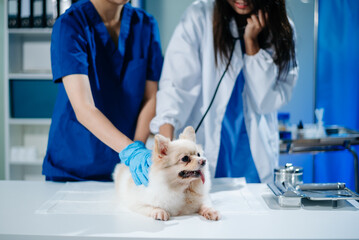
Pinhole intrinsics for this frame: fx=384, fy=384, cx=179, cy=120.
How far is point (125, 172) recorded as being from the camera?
123 cm

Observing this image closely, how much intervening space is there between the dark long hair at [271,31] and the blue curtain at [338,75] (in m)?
1.19

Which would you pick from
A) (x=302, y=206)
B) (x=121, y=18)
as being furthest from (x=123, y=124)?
(x=302, y=206)

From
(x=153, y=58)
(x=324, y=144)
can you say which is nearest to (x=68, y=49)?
(x=153, y=58)

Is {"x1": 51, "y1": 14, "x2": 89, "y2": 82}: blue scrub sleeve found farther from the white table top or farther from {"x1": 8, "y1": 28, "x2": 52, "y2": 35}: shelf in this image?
{"x1": 8, "y1": 28, "x2": 52, "y2": 35}: shelf

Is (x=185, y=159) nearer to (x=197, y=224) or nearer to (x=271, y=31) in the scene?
(x=197, y=224)

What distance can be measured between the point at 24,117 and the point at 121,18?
6.99 ft

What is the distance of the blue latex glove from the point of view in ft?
3.51

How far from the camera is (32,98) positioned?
3.42 metres

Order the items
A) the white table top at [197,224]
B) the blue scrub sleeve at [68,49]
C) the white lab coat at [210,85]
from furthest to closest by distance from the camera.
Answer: the white lab coat at [210,85]
the blue scrub sleeve at [68,49]
the white table top at [197,224]

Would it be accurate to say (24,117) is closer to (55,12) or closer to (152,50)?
(55,12)

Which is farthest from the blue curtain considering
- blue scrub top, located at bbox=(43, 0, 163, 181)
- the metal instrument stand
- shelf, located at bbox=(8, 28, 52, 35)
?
shelf, located at bbox=(8, 28, 52, 35)

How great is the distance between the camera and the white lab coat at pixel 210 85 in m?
1.70

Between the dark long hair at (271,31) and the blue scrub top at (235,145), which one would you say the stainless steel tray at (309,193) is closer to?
the blue scrub top at (235,145)

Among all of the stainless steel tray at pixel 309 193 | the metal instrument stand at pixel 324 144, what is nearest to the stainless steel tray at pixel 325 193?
the stainless steel tray at pixel 309 193
